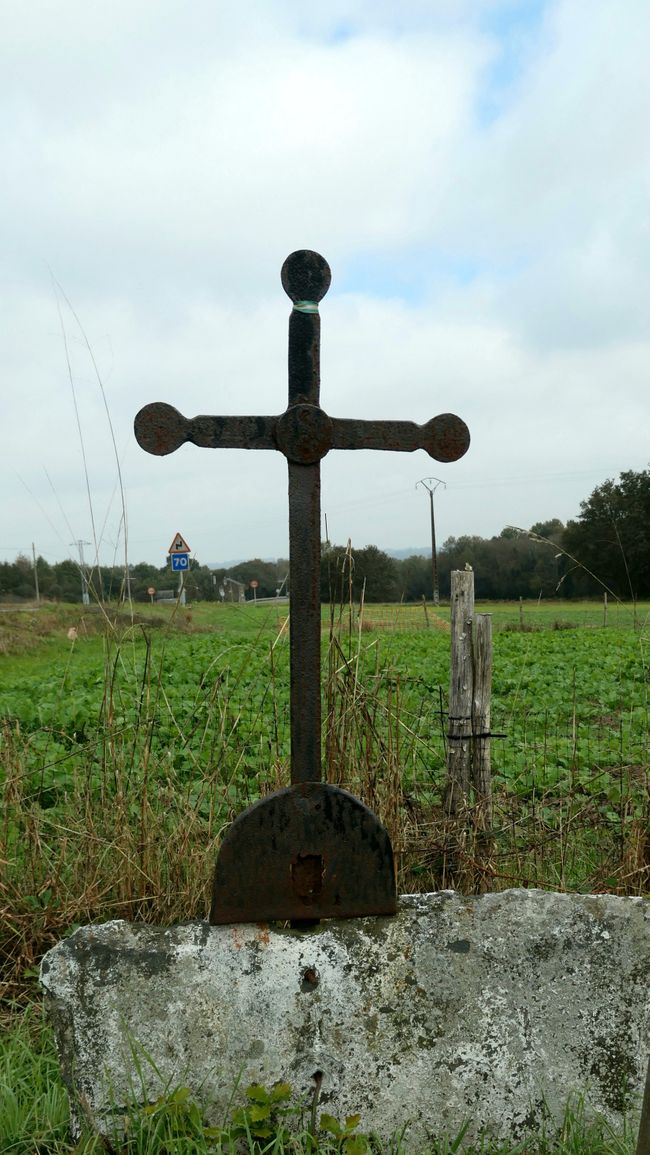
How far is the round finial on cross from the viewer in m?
2.17

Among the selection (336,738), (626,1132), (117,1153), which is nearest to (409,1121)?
(626,1132)

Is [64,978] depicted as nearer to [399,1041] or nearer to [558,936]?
[399,1041]

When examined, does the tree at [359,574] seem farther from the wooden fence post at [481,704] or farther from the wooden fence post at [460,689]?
the wooden fence post at [481,704]

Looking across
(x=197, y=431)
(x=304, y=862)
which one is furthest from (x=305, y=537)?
(x=304, y=862)

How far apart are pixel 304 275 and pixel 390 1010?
1798mm

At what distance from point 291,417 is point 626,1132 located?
1916 millimetres

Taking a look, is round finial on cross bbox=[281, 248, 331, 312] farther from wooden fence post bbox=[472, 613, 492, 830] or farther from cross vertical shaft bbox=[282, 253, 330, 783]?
wooden fence post bbox=[472, 613, 492, 830]

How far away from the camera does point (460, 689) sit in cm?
384

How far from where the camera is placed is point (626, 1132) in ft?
7.23

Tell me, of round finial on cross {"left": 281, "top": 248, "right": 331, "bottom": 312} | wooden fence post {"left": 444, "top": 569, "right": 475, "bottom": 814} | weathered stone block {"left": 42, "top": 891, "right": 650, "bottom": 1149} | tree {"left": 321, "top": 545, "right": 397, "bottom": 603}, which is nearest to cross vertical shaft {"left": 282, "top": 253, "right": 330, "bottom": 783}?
round finial on cross {"left": 281, "top": 248, "right": 331, "bottom": 312}

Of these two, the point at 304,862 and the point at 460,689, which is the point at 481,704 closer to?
the point at 460,689

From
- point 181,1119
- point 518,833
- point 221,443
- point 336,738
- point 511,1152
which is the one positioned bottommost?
point 511,1152

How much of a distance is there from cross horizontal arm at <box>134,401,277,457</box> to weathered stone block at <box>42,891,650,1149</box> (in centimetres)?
117

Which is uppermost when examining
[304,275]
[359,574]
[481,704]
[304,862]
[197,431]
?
[304,275]
